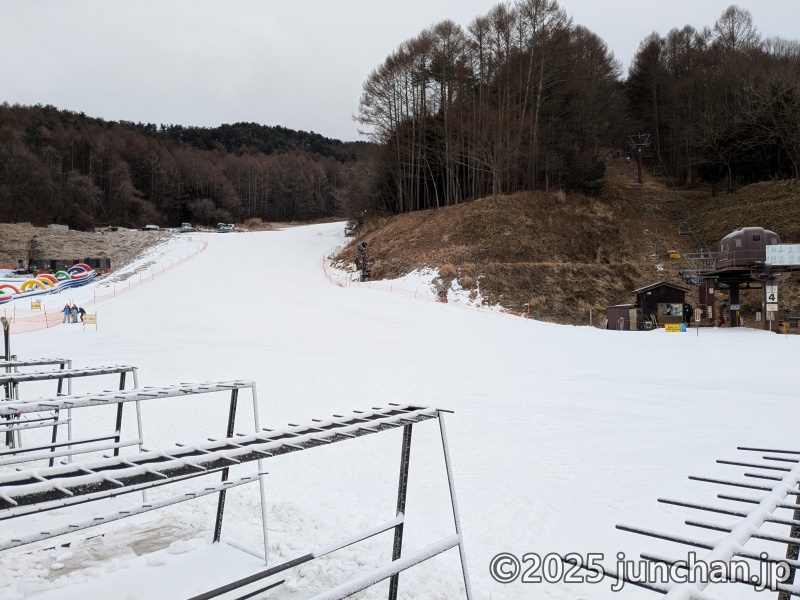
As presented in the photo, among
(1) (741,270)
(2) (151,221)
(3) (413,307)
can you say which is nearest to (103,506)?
(3) (413,307)

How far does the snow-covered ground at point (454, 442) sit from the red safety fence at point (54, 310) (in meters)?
2.92

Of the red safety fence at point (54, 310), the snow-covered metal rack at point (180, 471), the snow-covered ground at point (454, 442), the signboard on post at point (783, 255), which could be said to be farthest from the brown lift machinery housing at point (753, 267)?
the red safety fence at point (54, 310)

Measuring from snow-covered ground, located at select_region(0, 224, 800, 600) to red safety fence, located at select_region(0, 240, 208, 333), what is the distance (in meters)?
2.92

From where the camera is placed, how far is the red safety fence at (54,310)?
78.5ft

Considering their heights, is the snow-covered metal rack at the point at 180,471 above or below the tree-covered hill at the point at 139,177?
below

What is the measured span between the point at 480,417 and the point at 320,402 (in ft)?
10.1

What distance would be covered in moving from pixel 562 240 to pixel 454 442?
110 ft

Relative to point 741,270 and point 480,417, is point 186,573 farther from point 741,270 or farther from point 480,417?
point 741,270

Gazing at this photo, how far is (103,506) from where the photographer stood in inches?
206

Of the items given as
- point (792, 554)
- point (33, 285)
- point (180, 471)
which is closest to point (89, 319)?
point (33, 285)

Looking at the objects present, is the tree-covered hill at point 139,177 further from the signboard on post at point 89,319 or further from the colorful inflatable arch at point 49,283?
the signboard on post at point 89,319

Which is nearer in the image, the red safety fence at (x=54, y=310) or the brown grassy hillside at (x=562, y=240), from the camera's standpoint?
the red safety fence at (x=54, y=310)

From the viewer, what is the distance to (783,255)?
23266 mm

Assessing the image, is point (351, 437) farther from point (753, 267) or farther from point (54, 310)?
point (54, 310)
